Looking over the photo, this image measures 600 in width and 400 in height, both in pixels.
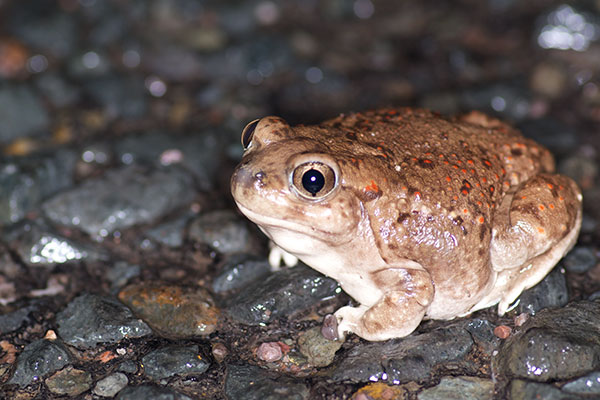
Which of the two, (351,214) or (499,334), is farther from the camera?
(499,334)

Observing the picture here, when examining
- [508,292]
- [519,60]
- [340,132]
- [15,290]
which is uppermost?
A: [340,132]

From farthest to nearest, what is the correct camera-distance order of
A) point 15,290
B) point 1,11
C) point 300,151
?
point 1,11 < point 15,290 < point 300,151

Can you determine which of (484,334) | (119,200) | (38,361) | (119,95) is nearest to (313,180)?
(484,334)

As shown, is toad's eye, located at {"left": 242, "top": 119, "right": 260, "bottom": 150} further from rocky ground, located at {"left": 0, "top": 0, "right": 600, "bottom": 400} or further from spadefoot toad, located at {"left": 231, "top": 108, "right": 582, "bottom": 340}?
rocky ground, located at {"left": 0, "top": 0, "right": 600, "bottom": 400}

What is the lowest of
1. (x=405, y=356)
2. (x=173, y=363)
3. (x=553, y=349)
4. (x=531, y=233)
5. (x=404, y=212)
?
(x=173, y=363)

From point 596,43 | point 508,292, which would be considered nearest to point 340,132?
point 508,292

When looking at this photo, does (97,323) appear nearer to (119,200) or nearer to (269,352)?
(269,352)

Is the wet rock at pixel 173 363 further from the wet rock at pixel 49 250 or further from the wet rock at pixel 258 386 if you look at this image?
the wet rock at pixel 49 250

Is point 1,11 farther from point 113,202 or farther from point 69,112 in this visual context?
point 113,202
